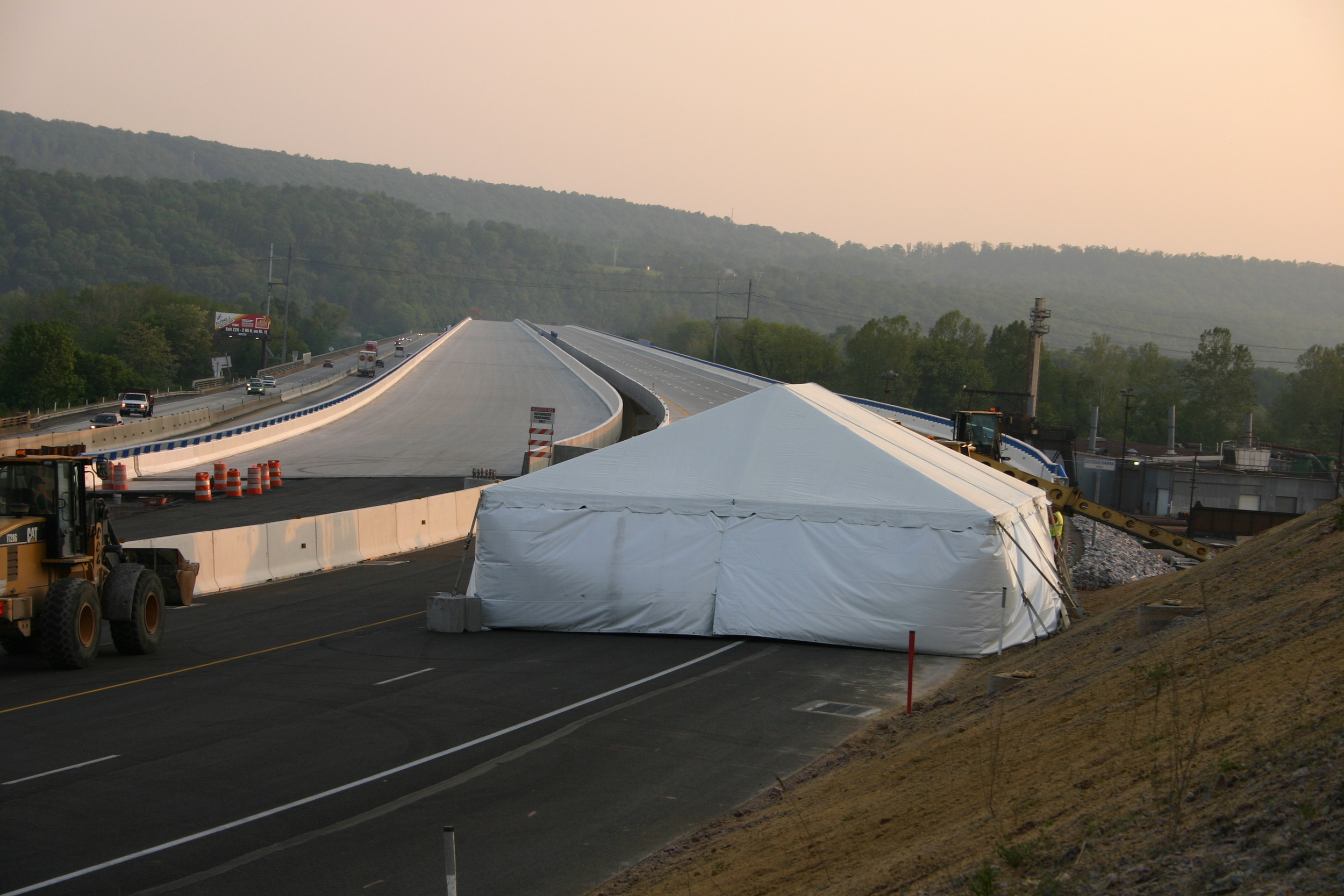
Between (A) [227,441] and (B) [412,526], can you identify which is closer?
(B) [412,526]

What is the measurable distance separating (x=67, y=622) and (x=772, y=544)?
33.3 ft

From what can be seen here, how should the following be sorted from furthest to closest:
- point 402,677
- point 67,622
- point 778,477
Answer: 1. point 778,477
2. point 402,677
3. point 67,622

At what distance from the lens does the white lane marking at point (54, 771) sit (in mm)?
10422

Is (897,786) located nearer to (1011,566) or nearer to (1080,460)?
(1011,566)

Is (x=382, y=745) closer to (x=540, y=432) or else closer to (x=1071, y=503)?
(x=1071, y=503)

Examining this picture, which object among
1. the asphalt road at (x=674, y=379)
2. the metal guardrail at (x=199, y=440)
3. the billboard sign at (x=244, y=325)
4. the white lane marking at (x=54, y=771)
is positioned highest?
the billboard sign at (x=244, y=325)

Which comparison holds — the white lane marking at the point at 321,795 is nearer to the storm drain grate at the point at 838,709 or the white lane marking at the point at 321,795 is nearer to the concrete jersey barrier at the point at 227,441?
the storm drain grate at the point at 838,709

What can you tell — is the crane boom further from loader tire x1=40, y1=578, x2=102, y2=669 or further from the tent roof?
loader tire x1=40, y1=578, x2=102, y2=669

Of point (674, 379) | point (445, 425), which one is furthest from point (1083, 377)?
point (445, 425)

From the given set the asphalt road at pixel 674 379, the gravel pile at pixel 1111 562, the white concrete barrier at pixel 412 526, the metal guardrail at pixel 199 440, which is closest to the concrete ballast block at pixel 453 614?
the white concrete barrier at pixel 412 526

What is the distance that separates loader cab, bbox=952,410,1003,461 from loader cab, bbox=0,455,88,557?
80.0 feet

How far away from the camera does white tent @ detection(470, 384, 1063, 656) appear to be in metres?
17.6

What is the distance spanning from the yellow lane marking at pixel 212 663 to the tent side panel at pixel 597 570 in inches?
78.0

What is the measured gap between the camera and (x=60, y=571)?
15.1m
